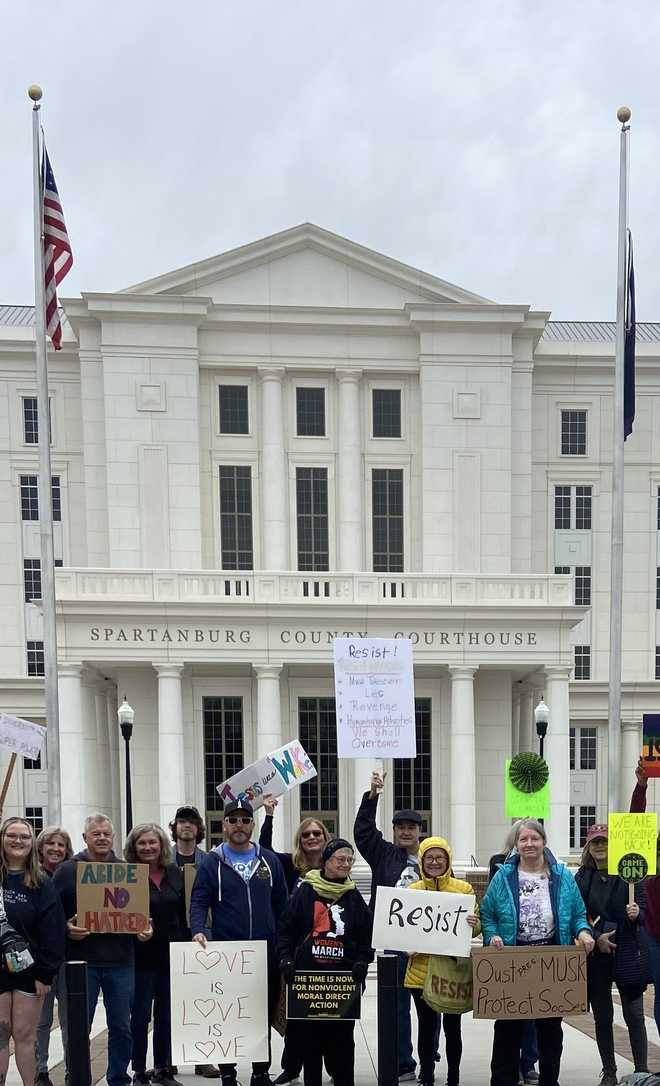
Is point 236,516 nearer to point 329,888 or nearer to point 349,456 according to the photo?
point 349,456

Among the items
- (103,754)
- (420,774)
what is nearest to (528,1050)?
(420,774)

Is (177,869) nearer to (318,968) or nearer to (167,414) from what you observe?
(318,968)

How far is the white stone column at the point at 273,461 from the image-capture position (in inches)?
1293

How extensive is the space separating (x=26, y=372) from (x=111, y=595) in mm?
10298

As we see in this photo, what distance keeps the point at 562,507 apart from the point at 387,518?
636 centimetres

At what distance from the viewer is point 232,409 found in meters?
33.5

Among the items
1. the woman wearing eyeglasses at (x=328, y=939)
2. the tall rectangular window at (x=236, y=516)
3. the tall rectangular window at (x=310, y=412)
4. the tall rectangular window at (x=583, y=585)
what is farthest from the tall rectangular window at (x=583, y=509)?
the woman wearing eyeglasses at (x=328, y=939)

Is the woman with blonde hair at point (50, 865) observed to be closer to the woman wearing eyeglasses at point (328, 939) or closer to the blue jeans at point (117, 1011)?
the blue jeans at point (117, 1011)

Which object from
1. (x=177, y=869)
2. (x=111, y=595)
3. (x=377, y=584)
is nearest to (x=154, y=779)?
(x=111, y=595)

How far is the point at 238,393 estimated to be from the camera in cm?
3353

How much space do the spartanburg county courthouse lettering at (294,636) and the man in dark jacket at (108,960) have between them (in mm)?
19820

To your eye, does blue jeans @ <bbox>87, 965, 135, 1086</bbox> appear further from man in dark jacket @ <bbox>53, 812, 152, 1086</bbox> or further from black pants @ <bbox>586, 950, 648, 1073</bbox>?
black pants @ <bbox>586, 950, 648, 1073</bbox>

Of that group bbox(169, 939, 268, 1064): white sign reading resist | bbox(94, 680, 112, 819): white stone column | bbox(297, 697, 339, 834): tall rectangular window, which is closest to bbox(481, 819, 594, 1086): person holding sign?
bbox(169, 939, 268, 1064): white sign reading resist

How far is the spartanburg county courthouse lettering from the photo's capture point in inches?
1104
